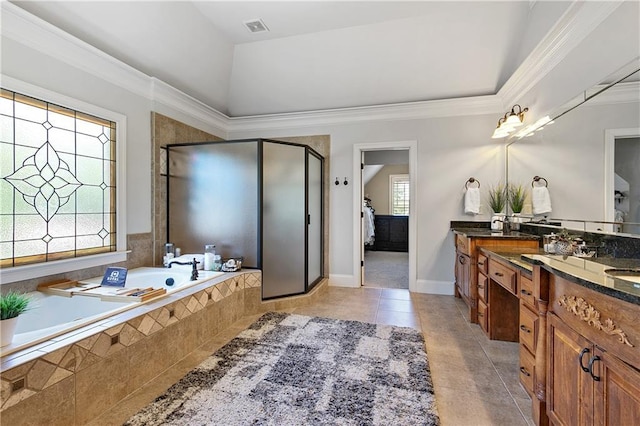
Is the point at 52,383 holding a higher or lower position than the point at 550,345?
lower

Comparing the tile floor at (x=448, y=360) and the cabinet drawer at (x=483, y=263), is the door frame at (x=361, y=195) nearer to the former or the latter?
the tile floor at (x=448, y=360)

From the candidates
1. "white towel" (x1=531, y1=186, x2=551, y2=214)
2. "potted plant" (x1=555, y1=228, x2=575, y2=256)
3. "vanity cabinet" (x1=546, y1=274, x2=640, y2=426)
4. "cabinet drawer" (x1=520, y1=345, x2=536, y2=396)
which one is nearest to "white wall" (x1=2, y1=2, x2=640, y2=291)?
"white towel" (x1=531, y1=186, x2=551, y2=214)

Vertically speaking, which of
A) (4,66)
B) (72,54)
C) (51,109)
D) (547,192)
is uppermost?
(72,54)


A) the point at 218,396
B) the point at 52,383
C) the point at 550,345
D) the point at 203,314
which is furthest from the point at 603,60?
the point at 52,383

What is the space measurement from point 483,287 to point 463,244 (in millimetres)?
635

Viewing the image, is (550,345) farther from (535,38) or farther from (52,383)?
(535,38)

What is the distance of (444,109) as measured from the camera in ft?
12.1

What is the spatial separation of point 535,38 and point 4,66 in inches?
170

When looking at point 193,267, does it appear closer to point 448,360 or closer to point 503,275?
point 448,360

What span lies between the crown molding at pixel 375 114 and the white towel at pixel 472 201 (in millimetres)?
1021

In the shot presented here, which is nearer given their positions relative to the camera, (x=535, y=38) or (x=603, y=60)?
(x=603, y=60)

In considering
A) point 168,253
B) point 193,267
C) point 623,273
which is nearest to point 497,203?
point 623,273

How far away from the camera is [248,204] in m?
3.10

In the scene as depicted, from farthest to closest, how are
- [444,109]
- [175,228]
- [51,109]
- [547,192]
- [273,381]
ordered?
[444,109], [175,228], [547,192], [51,109], [273,381]
